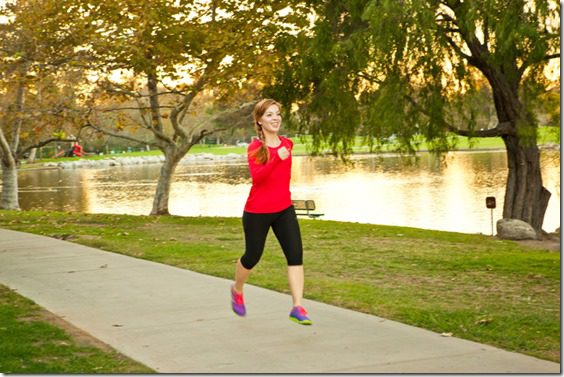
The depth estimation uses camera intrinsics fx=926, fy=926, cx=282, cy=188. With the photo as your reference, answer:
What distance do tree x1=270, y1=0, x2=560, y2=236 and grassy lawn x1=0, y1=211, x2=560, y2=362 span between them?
237 cm

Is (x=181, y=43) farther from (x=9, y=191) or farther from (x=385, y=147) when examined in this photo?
(x=9, y=191)

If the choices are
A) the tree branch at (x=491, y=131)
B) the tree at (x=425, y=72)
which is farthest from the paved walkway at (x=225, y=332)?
the tree branch at (x=491, y=131)

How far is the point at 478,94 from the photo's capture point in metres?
20.2

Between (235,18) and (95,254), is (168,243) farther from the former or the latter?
(235,18)

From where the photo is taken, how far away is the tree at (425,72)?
54.9 feet

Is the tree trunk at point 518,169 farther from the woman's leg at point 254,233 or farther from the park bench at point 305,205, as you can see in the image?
the woman's leg at point 254,233

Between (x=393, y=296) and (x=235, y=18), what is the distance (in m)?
13.8

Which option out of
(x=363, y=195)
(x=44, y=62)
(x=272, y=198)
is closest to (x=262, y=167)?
(x=272, y=198)

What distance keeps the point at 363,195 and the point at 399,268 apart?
2650 cm

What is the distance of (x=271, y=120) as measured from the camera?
683 cm

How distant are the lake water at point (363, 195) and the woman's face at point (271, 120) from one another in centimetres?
1360

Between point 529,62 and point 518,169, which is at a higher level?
point 529,62

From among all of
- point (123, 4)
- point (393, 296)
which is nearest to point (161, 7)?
point (123, 4)

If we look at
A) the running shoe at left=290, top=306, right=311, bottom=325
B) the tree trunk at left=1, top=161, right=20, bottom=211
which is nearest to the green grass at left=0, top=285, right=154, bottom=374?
the running shoe at left=290, top=306, right=311, bottom=325
